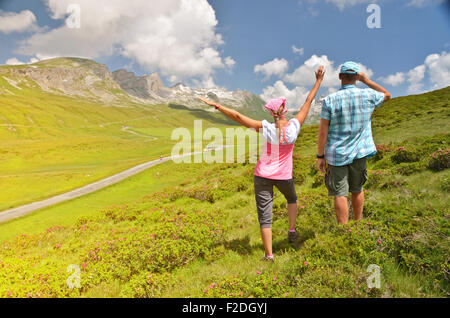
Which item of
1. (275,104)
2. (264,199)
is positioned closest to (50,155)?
(264,199)

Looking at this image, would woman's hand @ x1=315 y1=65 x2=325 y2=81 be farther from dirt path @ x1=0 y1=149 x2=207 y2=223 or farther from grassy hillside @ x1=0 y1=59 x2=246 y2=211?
grassy hillside @ x1=0 y1=59 x2=246 y2=211

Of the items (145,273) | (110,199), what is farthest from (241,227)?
(110,199)

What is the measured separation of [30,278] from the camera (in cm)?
474

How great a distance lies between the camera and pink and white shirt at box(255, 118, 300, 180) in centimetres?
436

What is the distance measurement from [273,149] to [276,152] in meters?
0.09

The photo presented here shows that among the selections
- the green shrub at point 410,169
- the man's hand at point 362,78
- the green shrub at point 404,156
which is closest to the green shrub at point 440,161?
the green shrub at point 410,169

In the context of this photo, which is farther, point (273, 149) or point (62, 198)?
point (62, 198)

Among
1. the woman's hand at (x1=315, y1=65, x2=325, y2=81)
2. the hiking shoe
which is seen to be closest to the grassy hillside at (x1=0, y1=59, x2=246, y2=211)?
the hiking shoe

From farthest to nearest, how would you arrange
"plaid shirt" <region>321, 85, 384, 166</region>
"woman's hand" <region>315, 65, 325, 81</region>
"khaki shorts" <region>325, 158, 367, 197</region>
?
"woman's hand" <region>315, 65, 325, 81</region>
"khaki shorts" <region>325, 158, 367, 197</region>
"plaid shirt" <region>321, 85, 384, 166</region>

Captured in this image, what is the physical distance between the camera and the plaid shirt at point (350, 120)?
4.12 m

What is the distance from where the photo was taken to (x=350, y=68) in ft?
13.7

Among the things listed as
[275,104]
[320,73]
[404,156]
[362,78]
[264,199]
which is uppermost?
[320,73]

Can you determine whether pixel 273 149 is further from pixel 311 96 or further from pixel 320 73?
pixel 320 73

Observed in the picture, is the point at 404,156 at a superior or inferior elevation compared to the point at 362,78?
inferior
